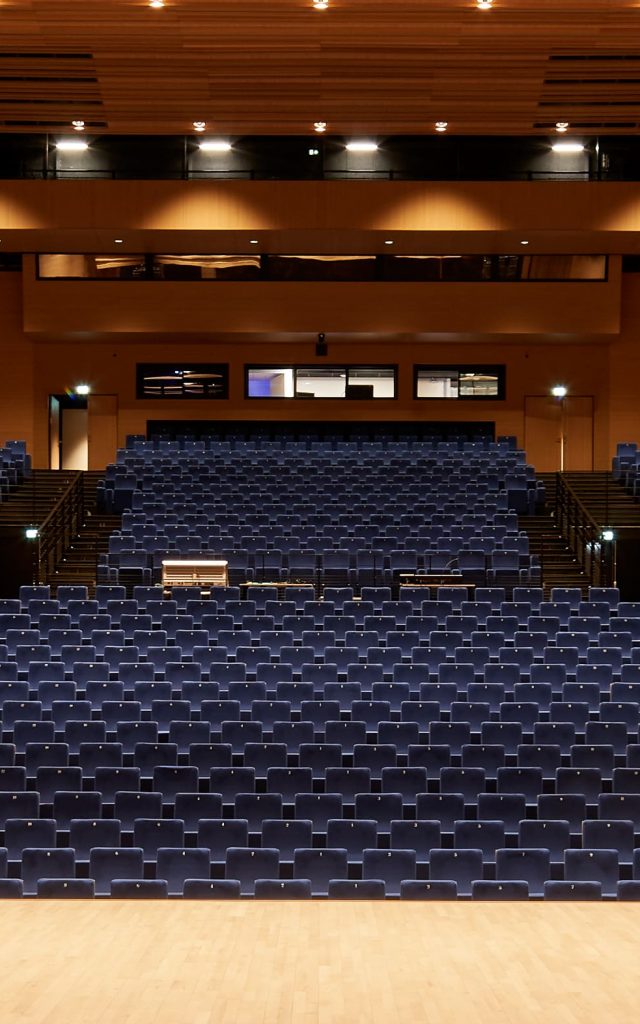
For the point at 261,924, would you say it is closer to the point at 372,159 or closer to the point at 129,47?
the point at 129,47

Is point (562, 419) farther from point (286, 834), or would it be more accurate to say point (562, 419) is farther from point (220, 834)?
point (220, 834)

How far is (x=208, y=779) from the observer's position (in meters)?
7.41

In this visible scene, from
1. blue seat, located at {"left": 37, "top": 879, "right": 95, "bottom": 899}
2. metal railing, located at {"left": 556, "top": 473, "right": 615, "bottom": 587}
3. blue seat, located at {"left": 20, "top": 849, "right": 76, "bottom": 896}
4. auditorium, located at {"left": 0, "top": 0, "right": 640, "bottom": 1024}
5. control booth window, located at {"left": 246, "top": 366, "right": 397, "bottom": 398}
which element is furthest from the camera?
control booth window, located at {"left": 246, "top": 366, "right": 397, "bottom": 398}

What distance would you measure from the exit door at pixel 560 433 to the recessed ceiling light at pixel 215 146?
5.62 meters

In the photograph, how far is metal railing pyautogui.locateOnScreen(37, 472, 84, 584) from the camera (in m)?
12.2

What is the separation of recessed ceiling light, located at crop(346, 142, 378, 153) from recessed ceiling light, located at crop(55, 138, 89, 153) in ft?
10.6

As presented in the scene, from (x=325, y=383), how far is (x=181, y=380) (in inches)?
79.7

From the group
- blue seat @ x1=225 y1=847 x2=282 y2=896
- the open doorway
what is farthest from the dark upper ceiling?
blue seat @ x1=225 y1=847 x2=282 y2=896

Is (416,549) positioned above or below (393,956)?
above

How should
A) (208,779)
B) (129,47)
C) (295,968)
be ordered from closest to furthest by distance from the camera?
(295,968), (208,779), (129,47)

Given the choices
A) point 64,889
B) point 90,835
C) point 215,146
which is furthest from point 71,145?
point 64,889

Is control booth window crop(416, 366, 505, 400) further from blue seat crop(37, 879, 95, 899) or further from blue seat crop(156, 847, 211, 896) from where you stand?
blue seat crop(37, 879, 95, 899)

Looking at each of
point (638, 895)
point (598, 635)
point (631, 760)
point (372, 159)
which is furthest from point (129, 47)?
point (638, 895)

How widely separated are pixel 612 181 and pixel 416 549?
5.95 m
